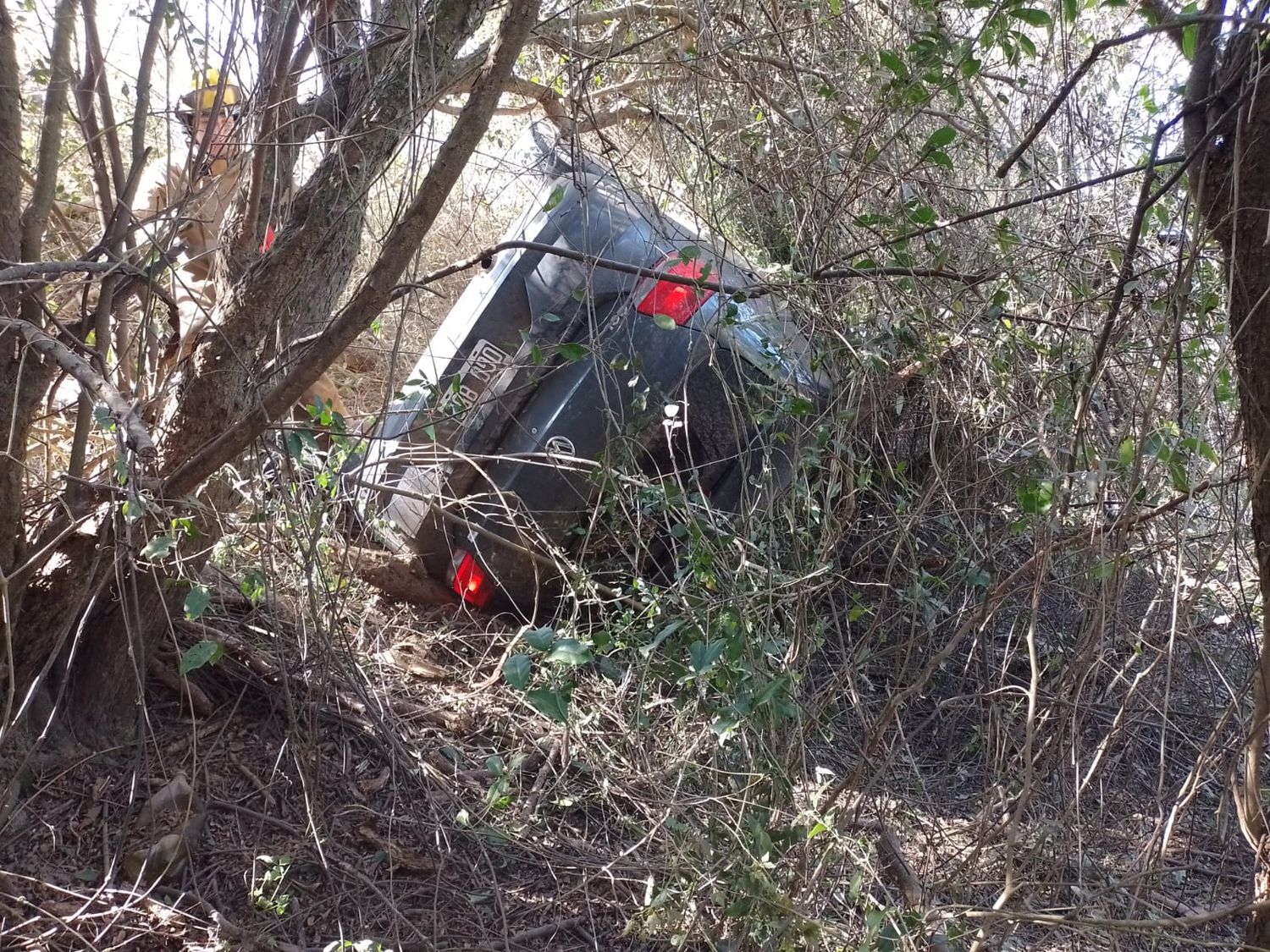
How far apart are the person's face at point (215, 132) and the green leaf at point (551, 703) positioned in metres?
1.82

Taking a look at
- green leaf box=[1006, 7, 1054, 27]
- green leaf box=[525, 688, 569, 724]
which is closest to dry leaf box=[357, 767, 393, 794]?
green leaf box=[525, 688, 569, 724]

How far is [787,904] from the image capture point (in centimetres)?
243

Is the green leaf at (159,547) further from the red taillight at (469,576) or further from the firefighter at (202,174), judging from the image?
the red taillight at (469,576)

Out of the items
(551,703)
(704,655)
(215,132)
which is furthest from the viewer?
(215,132)

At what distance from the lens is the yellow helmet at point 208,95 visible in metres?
2.91

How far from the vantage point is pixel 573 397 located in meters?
4.11

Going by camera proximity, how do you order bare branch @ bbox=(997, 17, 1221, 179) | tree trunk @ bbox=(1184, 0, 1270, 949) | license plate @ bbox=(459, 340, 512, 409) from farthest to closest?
license plate @ bbox=(459, 340, 512, 409) < tree trunk @ bbox=(1184, 0, 1270, 949) < bare branch @ bbox=(997, 17, 1221, 179)

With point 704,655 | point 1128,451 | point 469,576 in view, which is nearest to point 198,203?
point 469,576

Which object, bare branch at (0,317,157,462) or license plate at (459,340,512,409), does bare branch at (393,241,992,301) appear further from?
license plate at (459,340,512,409)

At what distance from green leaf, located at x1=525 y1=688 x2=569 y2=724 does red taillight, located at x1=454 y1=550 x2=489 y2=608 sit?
1978 mm

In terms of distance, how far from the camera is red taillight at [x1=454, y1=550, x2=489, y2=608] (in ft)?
13.9

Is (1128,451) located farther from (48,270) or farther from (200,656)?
(48,270)

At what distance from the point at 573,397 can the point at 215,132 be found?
1634 mm

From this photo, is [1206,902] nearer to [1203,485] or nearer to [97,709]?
[1203,485]
